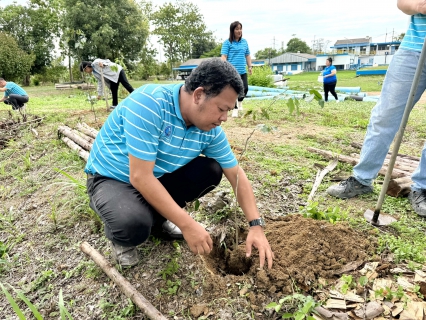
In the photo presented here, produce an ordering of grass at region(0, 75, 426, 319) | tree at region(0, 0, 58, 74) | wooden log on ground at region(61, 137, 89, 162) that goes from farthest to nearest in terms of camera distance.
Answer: tree at region(0, 0, 58, 74)
wooden log on ground at region(61, 137, 89, 162)
grass at region(0, 75, 426, 319)

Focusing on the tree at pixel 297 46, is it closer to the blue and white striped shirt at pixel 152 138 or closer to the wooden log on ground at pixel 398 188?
the wooden log on ground at pixel 398 188

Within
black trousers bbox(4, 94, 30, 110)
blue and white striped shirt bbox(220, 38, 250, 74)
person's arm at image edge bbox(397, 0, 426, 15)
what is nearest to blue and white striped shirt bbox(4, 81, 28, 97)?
black trousers bbox(4, 94, 30, 110)

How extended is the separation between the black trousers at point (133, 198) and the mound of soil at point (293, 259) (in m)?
0.42

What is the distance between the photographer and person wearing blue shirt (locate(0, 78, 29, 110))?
7.12m

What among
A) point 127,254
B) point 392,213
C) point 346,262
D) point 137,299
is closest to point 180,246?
point 127,254

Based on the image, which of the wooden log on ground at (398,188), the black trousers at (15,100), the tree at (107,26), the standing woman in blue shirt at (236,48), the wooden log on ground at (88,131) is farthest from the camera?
the tree at (107,26)

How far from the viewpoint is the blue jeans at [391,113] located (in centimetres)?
208

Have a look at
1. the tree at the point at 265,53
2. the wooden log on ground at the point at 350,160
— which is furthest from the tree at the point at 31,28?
the tree at the point at 265,53

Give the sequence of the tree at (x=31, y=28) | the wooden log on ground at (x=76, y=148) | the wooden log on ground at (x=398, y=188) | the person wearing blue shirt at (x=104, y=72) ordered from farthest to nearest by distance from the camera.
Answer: the tree at (x=31, y=28), the person wearing blue shirt at (x=104, y=72), the wooden log on ground at (x=76, y=148), the wooden log on ground at (x=398, y=188)

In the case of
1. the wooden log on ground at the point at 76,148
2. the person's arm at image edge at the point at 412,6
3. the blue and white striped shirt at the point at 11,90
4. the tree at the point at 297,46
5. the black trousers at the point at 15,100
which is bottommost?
the wooden log on ground at the point at 76,148

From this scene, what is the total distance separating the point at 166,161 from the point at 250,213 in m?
0.54

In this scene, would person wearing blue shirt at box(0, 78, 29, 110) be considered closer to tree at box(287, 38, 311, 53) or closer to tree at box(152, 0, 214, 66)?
tree at box(152, 0, 214, 66)

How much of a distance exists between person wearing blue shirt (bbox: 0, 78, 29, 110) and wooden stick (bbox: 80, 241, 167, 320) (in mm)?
6652

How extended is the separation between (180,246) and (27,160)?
105 inches
